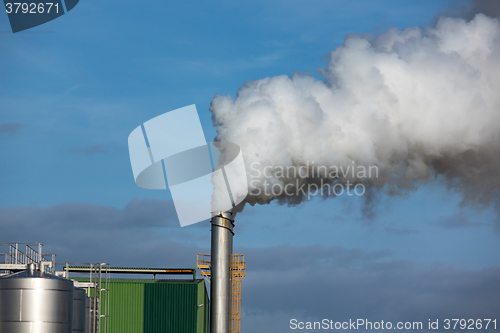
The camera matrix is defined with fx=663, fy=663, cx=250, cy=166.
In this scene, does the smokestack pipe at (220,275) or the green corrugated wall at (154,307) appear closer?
the smokestack pipe at (220,275)

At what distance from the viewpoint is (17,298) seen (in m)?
21.0

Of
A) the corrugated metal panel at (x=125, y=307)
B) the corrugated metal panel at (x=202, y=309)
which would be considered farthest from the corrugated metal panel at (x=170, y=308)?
the corrugated metal panel at (x=202, y=309)

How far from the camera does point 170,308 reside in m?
35.9

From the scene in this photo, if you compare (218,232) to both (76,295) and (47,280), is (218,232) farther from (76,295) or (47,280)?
(47,280)

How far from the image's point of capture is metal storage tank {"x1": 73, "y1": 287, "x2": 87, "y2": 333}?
25547mm

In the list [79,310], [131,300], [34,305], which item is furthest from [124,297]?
[34,305]

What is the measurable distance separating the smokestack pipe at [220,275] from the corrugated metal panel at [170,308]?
8657mm

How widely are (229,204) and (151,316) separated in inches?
450

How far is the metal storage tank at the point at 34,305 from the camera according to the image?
20688mm

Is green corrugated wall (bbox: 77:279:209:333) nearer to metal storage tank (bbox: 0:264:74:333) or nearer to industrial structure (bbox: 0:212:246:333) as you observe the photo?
industrial structure (bbox: 0:212:246:333)

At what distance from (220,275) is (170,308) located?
9.63 m

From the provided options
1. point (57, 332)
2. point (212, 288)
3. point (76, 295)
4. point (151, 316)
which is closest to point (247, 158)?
point (212, 288)

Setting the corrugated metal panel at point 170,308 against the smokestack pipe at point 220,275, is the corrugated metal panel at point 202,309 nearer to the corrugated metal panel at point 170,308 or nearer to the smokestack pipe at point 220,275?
the corrugated metal panel at point 170,308

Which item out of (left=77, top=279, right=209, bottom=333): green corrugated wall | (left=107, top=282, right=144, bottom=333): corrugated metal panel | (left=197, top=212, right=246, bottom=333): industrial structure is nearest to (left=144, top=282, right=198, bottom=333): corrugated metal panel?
(left=77, top=279, right=209, bottom=333): green corrugated wall
